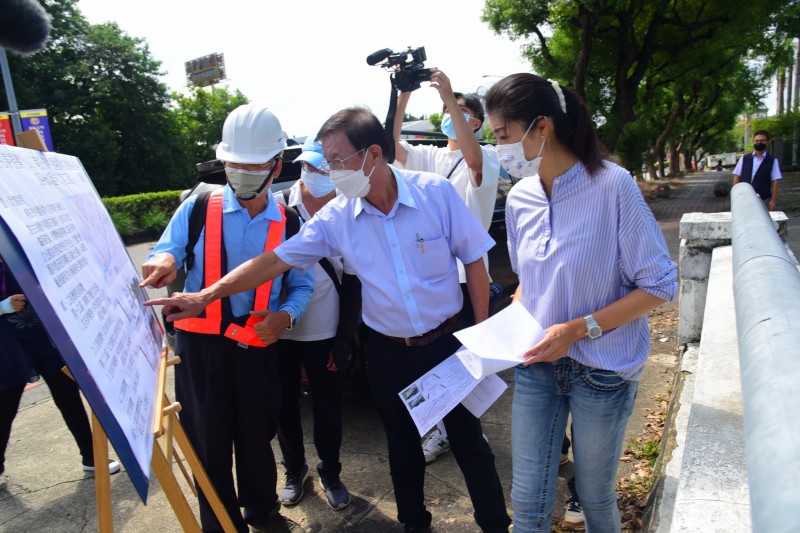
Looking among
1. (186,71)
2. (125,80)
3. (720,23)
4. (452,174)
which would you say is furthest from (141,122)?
(186,71)

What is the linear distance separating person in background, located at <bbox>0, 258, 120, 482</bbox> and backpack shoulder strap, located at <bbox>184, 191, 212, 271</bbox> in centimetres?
86

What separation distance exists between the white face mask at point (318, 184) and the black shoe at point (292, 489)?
4.96 feet

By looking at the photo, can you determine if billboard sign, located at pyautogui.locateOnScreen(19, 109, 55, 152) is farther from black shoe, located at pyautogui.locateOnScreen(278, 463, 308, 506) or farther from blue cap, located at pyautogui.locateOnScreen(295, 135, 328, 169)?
black shoe, located at pyautogui.locateOnScreen(278, 463, 308, 506)

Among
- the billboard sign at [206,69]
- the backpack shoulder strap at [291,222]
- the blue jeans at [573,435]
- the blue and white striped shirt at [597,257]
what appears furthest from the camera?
the billboard sign at [206,69]

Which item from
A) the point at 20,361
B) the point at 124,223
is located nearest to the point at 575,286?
the point at 20,361

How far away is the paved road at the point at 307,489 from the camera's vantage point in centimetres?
279

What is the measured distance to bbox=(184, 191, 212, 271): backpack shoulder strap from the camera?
7.91 feet

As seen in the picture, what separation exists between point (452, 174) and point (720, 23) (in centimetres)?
1604

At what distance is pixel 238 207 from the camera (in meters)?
2.45

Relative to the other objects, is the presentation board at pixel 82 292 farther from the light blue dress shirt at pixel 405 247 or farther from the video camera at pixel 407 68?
the video camera at pixel 407 68

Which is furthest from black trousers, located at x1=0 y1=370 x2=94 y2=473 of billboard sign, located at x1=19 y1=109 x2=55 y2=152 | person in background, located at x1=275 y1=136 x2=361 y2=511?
billboard sign, located at x1=19 y1=109 x2=55 y2=152

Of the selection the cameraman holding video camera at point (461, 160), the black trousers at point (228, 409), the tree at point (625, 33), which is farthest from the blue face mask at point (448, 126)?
the tree at point (625, 33)

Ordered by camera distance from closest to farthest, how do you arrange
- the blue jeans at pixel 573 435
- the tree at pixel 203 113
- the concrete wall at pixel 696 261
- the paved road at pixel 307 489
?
the blue jeans at pixel 573 435
the paved road at pixel 307 489
the concrete wall at pixel 696 261
the tree at pixel 203 113

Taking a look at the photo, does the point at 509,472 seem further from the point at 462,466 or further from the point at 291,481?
the point at 291,481
